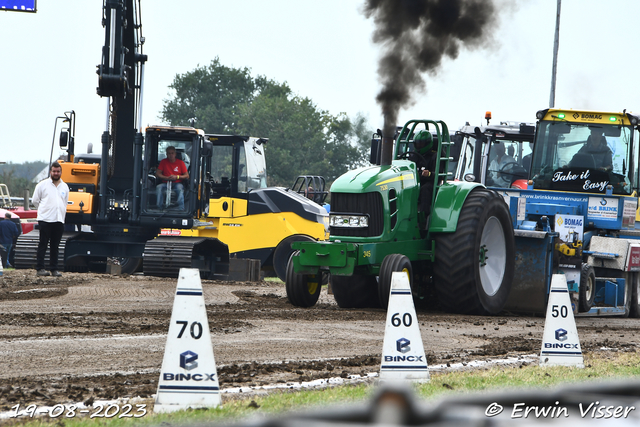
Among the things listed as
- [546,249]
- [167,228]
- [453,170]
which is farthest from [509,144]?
[167,228]

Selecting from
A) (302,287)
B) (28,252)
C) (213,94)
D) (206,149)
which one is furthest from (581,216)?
(213,94)

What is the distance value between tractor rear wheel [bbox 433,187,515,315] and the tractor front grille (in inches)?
39.9

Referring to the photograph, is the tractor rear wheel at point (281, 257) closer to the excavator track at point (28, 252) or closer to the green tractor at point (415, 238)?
the excavator track at point (28, 252)

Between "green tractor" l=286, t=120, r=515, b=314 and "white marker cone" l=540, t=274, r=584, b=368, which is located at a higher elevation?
"green tractor" l=286, t=120, r=515, b=314

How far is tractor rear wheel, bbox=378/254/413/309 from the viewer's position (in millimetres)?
11227

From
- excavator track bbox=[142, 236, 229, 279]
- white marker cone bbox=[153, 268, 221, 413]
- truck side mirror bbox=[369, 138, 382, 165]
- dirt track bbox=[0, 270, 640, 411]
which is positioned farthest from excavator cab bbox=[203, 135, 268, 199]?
white marker cone bbox=[153, 268, 221, 413]

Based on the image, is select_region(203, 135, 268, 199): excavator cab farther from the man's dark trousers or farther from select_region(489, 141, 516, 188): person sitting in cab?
select_region(489, 141, 516, 188): person sitting in cab

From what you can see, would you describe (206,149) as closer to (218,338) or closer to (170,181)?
(170,181)

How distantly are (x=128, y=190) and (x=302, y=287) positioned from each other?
28.0 ft

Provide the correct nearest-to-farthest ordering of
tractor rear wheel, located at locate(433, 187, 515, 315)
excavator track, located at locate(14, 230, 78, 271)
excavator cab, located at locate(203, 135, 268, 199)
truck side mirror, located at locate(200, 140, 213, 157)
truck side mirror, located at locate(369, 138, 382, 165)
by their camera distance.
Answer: tractor rear wheel, located at locate(433, 187, 515, 315) → truck side mirror, located at locate(369, 138, 382, 165) → truck side mirror, located at locate(200, 140, 213, 157) → excavator track, located at locate(14, 230, 78, 271) → excavator cab, located at locate(203, 135, 268, 199)

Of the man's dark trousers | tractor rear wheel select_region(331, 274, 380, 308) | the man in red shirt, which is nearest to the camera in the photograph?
tractor rear wheel select_region(331, 274, 380, 308)

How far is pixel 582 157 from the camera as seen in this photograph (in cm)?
1498

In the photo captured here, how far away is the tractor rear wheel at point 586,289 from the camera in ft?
44.8

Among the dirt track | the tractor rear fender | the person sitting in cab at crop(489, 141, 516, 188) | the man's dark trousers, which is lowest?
the dirt track
